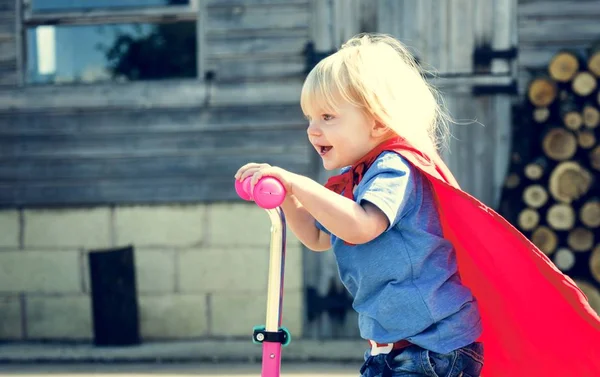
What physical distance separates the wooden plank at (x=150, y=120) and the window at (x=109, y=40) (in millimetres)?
236

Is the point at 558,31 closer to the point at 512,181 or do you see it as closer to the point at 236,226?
the point at 512,181

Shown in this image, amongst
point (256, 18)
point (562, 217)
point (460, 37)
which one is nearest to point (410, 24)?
point (460, 37)

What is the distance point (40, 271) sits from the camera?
7168 mm

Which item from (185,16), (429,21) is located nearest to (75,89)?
(185,16)

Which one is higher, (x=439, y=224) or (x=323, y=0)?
(x=323, y=0)

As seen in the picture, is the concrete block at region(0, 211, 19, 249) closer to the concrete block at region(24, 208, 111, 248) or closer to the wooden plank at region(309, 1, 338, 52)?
the concrete block at region(24, 208, 111, 248)

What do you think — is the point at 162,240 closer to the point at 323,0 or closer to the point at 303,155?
the point at 303,155

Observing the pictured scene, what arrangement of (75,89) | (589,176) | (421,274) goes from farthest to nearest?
(75,89)
(589,176)
(421,274)

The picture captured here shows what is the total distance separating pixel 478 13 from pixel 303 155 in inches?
56.1

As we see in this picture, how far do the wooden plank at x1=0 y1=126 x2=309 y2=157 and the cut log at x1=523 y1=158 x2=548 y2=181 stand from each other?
1394 mm

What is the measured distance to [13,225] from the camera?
7.16 metres

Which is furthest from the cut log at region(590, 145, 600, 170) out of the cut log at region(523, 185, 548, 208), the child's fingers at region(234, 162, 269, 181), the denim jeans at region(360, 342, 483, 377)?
the child's fingers at region(234, 162, 269, 181)

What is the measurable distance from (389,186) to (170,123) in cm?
471

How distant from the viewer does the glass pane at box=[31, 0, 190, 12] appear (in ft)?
23.3
